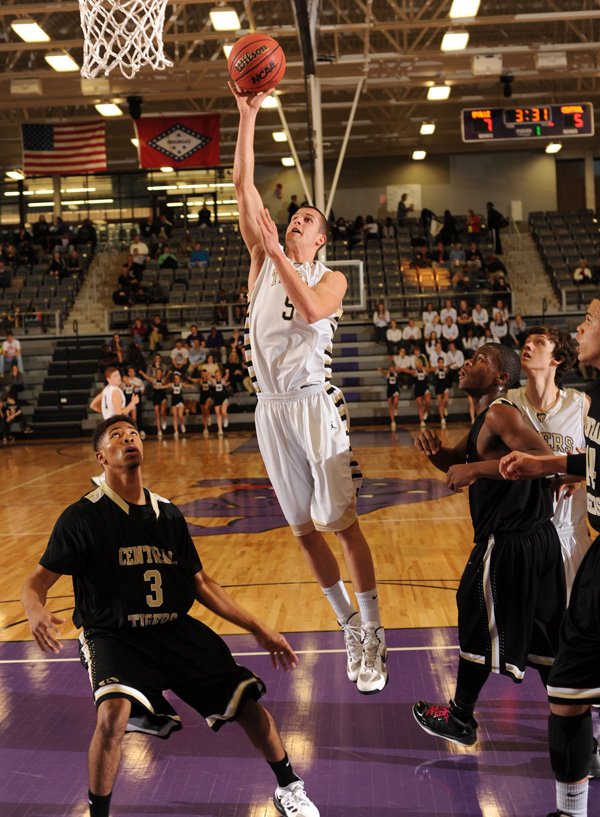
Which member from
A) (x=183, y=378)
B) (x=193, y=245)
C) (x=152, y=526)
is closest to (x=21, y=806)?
(x=152, y=526)

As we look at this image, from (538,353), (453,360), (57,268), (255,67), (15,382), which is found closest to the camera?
(538,353)

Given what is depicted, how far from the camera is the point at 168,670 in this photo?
3.09 metres

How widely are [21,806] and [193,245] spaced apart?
872 inches

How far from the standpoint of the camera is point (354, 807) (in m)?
3.07

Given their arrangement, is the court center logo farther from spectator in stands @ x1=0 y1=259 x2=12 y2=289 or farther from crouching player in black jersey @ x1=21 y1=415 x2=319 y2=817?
spectator in stands @ x1=0 y1=259 x2=12 y2=289

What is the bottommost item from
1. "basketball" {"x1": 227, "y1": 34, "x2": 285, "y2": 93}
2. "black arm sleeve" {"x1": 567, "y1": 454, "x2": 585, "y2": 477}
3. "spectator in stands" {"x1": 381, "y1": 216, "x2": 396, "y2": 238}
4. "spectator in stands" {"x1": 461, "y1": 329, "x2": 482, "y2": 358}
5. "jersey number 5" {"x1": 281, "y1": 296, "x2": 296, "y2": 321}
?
"black arm sleeve" {"x1": 567, "y1": 454, "x2": 585, "y2": 477}

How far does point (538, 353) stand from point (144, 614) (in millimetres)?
1968

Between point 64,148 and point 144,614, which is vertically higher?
point 64,148

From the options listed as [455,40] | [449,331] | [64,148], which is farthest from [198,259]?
[455,40]

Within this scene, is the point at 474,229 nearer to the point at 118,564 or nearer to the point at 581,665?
the point at 118,564

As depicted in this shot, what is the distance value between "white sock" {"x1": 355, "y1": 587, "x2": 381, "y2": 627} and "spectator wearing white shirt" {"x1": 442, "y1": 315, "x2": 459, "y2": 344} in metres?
14.7

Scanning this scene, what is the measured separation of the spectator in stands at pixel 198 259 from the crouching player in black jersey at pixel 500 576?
20.5 meters

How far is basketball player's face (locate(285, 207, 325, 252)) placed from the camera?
4148 mm

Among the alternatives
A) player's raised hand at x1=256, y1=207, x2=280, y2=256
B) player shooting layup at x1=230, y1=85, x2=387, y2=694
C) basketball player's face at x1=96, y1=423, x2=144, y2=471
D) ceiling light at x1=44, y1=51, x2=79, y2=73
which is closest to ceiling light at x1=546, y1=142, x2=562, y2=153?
ceiling light at x1=44, y1=51, x2=79, y2=73
